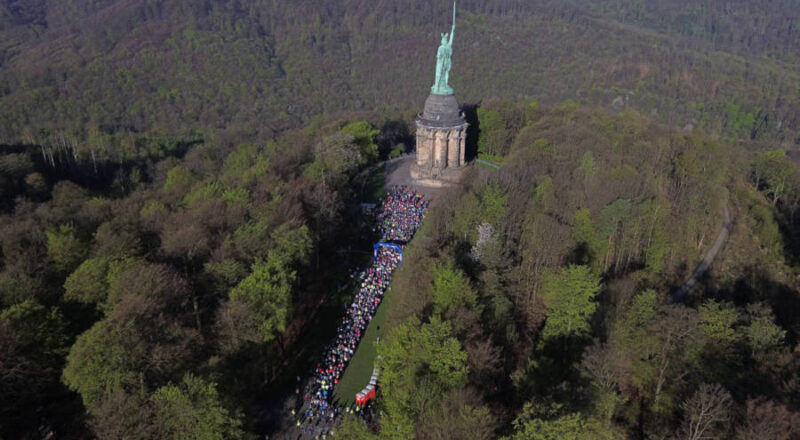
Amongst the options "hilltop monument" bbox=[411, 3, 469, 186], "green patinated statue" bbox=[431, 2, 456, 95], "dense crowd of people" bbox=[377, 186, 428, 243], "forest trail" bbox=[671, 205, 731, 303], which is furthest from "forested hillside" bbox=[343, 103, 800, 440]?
"green patinated statue" bbox=[431, 2, 456, 95]

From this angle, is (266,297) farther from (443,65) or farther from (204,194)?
(443,65)

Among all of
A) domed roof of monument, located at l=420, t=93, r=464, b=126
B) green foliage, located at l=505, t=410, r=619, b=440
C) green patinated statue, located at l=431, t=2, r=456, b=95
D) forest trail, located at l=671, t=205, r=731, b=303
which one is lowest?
forest trail, located at l=671, t=205, r=731, b=303

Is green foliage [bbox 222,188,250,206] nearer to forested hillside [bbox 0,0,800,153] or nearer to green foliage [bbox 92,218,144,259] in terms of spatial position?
green foliage [bbox 92,218,144,259]

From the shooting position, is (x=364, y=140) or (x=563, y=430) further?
(x=364, y=140)

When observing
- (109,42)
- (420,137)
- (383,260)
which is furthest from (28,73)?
(383,260)

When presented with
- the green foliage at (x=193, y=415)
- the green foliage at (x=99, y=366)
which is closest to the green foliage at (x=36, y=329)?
the green foliage at (x=99, y=366)

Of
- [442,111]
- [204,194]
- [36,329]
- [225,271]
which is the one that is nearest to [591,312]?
[225,271]

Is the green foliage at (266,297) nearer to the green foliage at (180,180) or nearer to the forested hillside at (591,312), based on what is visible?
the forested hillside at (591,312)
